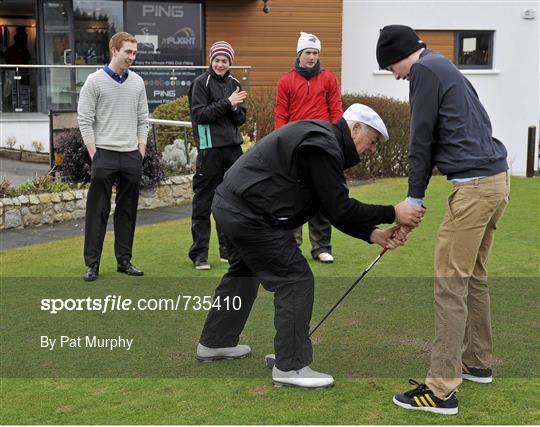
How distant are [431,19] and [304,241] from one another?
13012mm

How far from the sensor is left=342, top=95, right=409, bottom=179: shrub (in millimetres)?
15133

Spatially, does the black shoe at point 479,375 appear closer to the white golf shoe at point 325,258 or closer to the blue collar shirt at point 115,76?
the white golf shoe at point 325,258

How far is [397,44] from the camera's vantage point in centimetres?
445

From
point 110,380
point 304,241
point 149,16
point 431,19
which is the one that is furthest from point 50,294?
point 431,19

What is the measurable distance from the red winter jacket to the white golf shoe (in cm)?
134

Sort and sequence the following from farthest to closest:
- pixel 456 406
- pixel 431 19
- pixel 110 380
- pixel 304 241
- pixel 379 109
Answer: pixel 431 19
pixel 379 109
pixel 304 241
pixel 110 380
pixel 456 406

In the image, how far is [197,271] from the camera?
786cm

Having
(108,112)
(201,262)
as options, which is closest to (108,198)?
(108,112)

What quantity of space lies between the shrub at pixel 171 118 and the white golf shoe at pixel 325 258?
17.0 feet

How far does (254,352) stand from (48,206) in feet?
19.4

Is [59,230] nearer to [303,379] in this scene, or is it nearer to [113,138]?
[113,138]

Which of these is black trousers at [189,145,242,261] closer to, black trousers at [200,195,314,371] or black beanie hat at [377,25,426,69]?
black trousers at [200,195,314,371]

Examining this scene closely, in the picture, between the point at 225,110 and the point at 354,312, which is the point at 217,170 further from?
the point at 354,312

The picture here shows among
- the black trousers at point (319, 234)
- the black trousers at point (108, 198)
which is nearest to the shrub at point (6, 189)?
the black trousers at point (108, 198)
